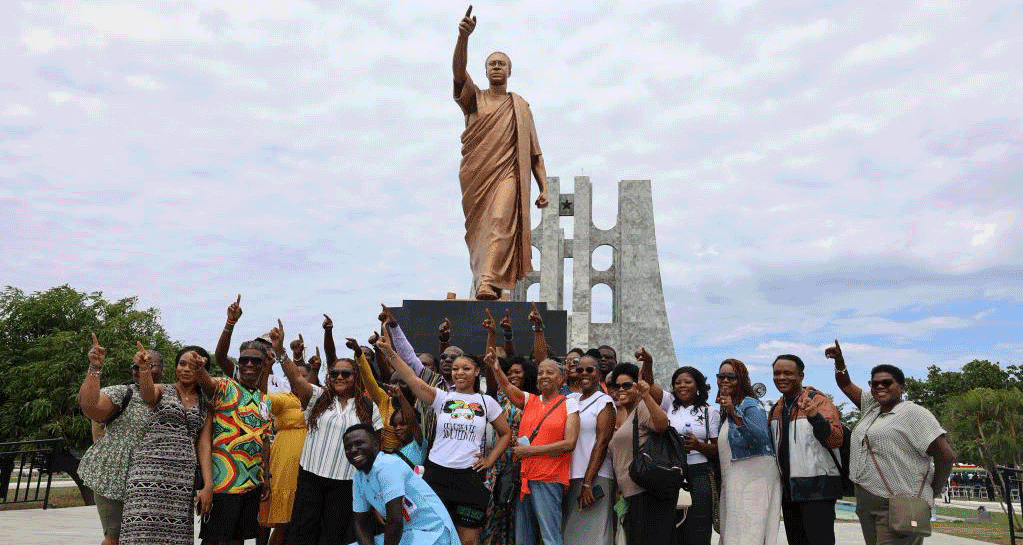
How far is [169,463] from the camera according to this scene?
4297 mm

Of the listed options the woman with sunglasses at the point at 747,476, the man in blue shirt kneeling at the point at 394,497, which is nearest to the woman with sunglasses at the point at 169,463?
the man in blue shirt kneeling at the point at 394,497

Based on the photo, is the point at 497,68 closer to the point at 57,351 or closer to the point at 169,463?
the point at 169,463

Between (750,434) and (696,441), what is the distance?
402 mm

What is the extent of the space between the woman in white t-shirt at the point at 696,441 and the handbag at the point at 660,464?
0.64 ft

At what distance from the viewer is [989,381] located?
128 feet

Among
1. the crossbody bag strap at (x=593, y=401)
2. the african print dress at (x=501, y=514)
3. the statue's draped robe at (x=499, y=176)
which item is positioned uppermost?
Answer: the statue's draped robe at (x=499, y=176)

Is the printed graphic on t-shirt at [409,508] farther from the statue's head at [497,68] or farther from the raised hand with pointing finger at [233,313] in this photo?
the statue's head at [497,68]

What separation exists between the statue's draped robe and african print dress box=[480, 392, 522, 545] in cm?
342

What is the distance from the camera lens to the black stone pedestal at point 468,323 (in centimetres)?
782

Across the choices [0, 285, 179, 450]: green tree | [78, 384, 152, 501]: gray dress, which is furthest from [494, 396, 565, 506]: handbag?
[0, 285, 179, 450]: green tree

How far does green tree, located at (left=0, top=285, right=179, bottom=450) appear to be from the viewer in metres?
16.5

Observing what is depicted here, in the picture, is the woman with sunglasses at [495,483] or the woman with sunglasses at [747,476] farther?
the woman with sunglasses at [495,483]

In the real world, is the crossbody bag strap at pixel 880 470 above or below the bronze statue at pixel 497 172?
below

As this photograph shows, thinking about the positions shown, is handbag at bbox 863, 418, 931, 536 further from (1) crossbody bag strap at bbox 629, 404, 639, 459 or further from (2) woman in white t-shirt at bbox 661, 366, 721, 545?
(1) crossbody bag strap at bbox 629, 404, 639, 459
